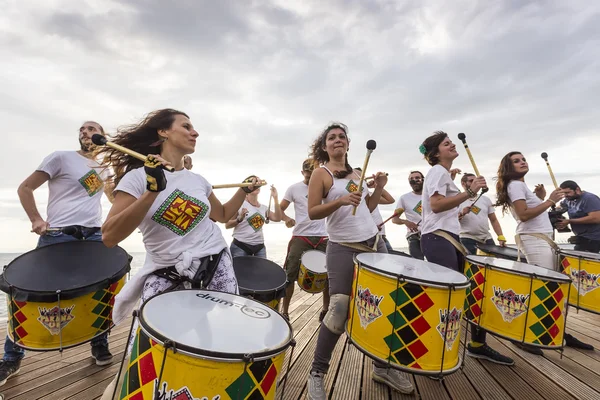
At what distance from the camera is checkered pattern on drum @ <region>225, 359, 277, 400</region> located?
1.11 m

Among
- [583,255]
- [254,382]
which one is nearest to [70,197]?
[254,382]

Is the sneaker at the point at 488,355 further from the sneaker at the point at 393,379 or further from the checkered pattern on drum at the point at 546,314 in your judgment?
the sneaker at the point at 393,379

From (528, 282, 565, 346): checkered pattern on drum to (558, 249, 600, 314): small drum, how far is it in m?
1.26

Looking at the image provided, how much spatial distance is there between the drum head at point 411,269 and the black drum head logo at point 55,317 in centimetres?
204

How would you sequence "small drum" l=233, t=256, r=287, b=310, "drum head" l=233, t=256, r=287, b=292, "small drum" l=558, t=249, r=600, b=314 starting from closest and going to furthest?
"small drum" l=233, t=256, r=287, b=310, "drum head" l=233, t=256, r=287, b=292, "small drum" l=558, t=249, r=600, b=314

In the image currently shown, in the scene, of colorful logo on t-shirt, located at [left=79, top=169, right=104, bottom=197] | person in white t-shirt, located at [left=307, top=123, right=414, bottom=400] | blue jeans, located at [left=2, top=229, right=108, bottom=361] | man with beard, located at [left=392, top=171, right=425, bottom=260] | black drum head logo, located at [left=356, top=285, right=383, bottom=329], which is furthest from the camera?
man with beard, located at [left=392, top=171, right=425, bottom=260]

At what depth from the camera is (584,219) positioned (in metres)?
4.77

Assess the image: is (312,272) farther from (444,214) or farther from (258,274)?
(444,214)

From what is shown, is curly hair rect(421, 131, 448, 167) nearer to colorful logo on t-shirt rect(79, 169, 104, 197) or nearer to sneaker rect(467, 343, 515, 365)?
sneaker rect(467, 343, 515, 365)

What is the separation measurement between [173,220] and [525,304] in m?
2.76

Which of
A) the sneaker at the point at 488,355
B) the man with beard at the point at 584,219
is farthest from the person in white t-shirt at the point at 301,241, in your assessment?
the man with beard at the point at 584,219

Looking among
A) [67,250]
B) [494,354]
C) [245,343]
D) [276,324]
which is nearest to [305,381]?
[276,324]

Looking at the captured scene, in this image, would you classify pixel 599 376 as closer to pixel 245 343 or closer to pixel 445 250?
pixel 445 250

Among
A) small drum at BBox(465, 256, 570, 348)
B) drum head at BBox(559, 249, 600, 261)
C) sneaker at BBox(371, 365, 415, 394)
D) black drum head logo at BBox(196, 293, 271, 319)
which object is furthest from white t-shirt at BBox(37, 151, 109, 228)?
drum head at BBox(559, 249, 600, 261)
